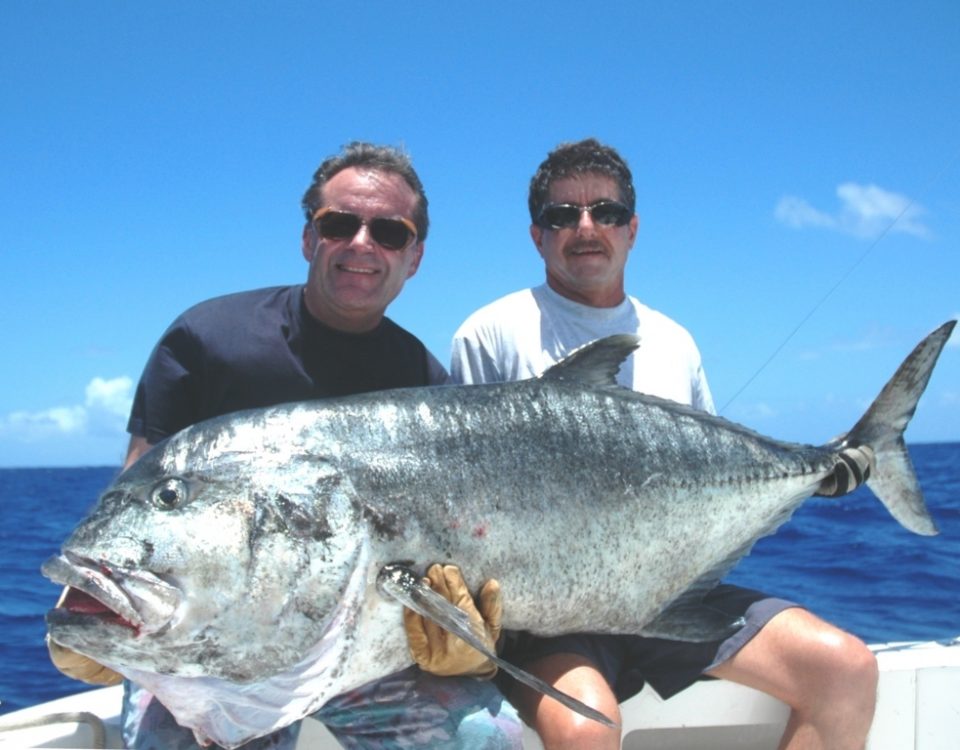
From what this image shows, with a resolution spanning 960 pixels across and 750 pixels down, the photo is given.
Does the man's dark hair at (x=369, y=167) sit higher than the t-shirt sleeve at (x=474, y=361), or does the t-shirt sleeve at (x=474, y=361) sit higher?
the man's dark hair at (x=369, y=167)

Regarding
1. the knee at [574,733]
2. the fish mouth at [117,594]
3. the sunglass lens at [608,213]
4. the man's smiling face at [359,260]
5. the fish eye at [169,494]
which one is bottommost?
the knee at [574,733]

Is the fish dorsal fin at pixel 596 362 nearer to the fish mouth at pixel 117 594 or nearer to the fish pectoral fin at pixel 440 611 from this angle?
the fish pectoral fin at pixel 440 611

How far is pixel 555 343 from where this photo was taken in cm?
380

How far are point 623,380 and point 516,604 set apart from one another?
4.44ft

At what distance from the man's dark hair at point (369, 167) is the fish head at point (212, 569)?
1473 millimetres

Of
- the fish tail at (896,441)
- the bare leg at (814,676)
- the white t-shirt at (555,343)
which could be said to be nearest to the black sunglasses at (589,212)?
the white t-shirt at (555,343)

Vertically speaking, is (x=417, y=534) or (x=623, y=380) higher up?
(x=623, y=380)

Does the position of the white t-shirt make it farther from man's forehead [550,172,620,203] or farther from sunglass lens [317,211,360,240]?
sunglass lens [317,211,360,240]

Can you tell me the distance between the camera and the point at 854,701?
9.93 feet

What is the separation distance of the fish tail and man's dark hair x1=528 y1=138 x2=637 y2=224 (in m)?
1.35

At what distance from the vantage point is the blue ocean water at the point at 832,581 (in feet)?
22.9

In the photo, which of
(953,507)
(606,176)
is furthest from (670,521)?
(953,507)

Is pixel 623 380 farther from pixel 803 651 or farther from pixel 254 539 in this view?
pixel 254 539

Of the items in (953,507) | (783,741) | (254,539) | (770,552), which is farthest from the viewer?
(953,507)
